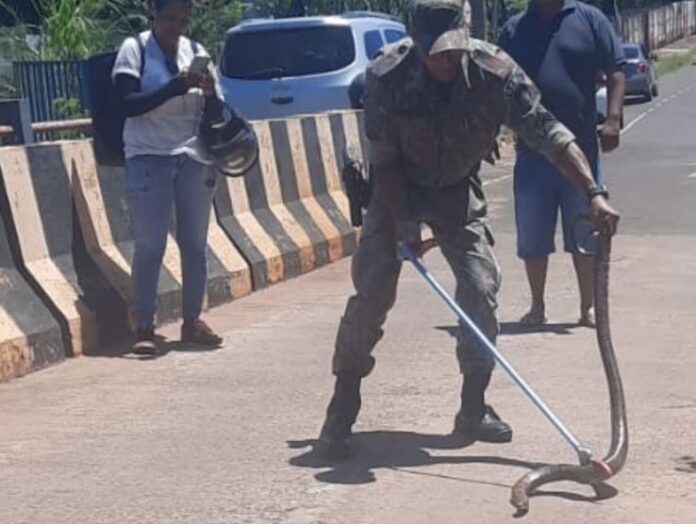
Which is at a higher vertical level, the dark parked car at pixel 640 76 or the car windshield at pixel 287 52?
the car windshield at pixel 287 52

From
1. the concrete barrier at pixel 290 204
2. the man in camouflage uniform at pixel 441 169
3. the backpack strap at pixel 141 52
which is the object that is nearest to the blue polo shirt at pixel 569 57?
the backpack strap at pixel 141 52

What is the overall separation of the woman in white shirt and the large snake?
2.90 metres

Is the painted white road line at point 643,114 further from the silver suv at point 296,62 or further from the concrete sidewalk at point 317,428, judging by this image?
the concrete sidewalk at point 317,428

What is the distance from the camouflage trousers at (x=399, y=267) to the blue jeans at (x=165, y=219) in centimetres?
234

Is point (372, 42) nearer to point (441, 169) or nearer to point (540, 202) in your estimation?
point (540, 202)

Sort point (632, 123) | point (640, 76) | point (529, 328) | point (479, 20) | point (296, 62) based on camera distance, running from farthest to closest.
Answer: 1. point (640, 76)
2. point (632, 123)
3. point (479, 20)
4. point (296, 62)
5. point (529, 328)

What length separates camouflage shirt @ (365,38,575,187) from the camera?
21.8ft

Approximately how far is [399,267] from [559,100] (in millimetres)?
2961

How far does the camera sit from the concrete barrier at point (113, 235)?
378 inches

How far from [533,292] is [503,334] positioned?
0.42m

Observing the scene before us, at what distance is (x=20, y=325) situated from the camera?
861 cm

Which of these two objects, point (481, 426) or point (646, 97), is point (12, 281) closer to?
point (481, 426)

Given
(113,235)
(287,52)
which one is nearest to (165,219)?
(113,235)

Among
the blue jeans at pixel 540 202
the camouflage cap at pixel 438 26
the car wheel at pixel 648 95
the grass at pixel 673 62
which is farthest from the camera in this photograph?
the grass at pixel 673 62
